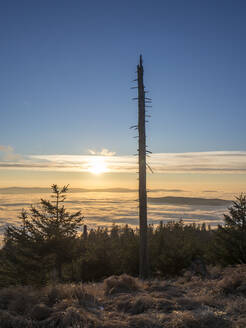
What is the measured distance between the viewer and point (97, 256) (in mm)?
29812

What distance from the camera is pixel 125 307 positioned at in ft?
25.3

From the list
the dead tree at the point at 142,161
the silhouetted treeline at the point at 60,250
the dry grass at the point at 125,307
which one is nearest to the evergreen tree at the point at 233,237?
the silhouetted treeline at the point at 60,250

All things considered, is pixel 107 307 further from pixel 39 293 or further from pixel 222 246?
pixel 222 246

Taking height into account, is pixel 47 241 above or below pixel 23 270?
above

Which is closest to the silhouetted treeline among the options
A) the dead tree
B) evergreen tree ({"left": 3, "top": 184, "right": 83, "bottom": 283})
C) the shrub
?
evergreen tree ({"left": 3, "top": 184, "right": 83, "bottom": 283})

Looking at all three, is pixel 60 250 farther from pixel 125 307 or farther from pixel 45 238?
pixel 125 307

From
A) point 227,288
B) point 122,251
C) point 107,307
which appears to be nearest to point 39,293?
point 107,307

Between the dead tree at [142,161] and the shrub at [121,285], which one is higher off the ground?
the dead tree at [142,161]

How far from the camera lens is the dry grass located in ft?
20.3

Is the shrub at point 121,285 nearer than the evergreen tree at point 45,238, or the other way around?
the shrub at point 121,285

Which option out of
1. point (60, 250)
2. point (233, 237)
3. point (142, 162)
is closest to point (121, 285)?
point (142, 162)

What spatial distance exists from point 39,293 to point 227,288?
5.88m

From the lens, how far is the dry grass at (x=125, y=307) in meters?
6.20

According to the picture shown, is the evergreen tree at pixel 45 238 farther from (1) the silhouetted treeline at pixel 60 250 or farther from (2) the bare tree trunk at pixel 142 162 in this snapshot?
(2) the bare tree trunk at pixel 142 162
